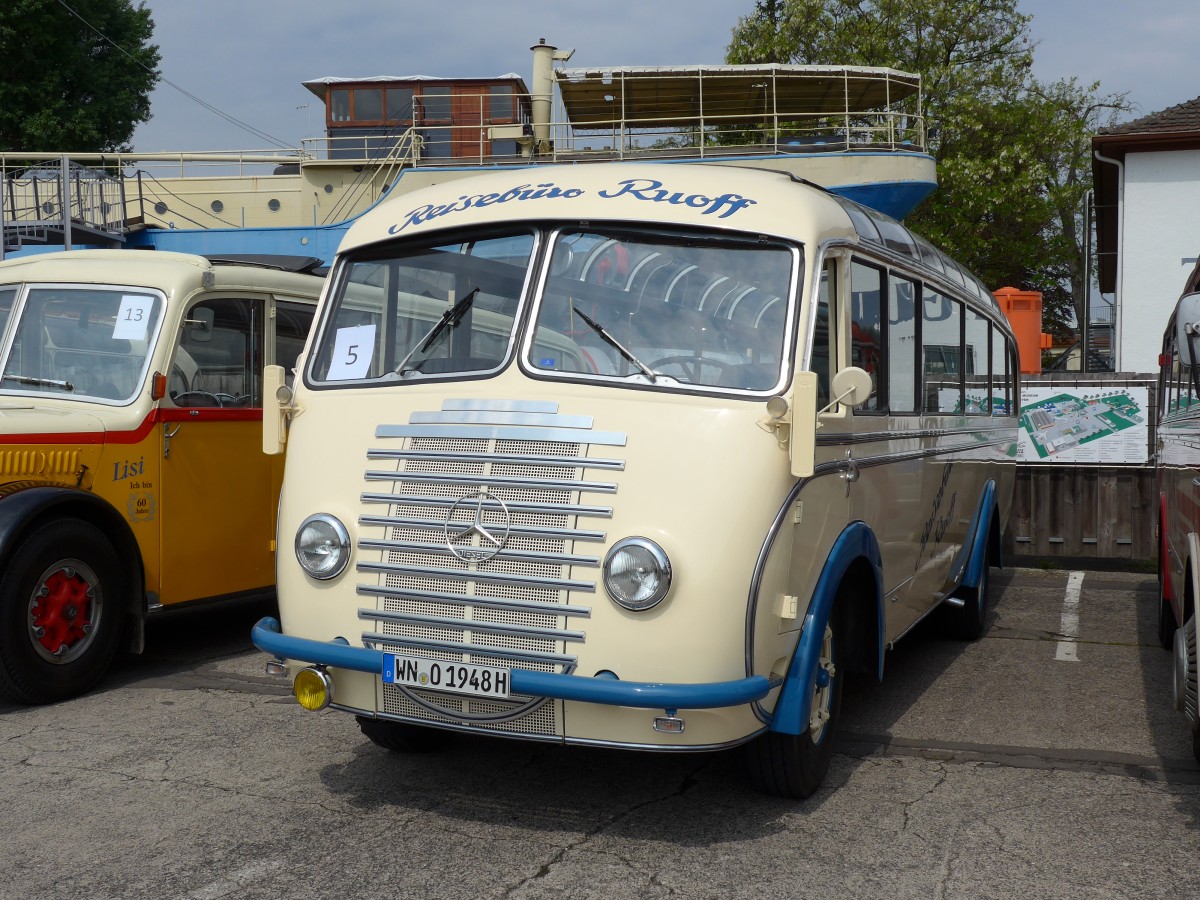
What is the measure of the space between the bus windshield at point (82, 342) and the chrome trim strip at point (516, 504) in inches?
118

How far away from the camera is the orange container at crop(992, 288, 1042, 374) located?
18.5 meters

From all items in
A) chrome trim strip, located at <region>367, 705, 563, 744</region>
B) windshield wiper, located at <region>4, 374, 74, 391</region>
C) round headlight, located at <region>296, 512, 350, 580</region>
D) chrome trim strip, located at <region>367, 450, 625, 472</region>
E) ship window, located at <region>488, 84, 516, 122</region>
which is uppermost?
ship window, located at <region>488, 84, 516, 122</region>

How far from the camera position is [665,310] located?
4660 mm

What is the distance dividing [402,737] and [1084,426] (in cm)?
1015

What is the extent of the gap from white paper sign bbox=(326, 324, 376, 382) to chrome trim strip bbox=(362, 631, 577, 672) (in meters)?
1.16

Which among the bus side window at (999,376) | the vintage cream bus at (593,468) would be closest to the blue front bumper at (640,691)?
the vintage cream bus at (593,468)

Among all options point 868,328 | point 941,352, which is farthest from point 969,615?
point 868,328

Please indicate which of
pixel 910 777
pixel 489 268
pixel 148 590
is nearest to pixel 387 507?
pixel 489 268

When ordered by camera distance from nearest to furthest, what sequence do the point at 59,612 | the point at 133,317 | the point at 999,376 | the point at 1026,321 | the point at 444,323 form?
the point at 444,323, the point at 59,612, the point at 133,317, the point at 999,376, the point at 1026,321

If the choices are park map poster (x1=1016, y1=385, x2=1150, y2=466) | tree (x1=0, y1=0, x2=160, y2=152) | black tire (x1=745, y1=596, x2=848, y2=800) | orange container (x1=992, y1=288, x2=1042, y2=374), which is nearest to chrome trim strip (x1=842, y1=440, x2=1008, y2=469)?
black tire (x1=745, y1=596, x2=848, y2=800)

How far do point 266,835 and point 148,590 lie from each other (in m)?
2.94

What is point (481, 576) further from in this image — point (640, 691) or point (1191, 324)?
point (1191, 324)

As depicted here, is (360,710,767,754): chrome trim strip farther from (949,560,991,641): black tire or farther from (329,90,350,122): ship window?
(329,90,350,122): ship window

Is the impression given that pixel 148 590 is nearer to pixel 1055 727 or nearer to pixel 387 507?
pixel 387 507
